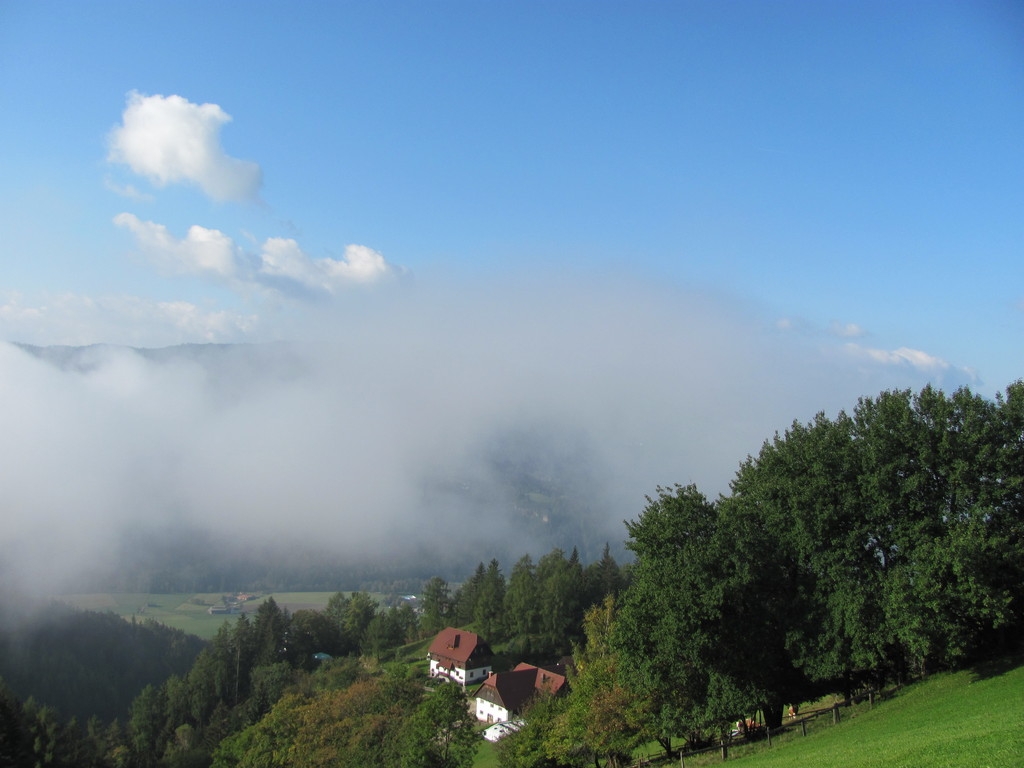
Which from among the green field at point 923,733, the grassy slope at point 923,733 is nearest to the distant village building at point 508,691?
the green field at point 923,733

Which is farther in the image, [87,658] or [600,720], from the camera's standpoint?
[87,658]

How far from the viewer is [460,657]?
8181 cm

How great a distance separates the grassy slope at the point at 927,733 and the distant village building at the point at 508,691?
39622 millimetres

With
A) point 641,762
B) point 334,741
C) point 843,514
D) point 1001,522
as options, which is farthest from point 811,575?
point 334,741

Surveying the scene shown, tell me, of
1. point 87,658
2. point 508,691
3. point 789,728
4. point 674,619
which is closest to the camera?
point 674,619

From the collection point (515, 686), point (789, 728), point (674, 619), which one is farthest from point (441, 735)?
point (515, 686)

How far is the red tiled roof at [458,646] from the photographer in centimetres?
8225

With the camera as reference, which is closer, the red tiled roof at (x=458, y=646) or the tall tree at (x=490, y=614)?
the red tiled roof at (x=458, y=646)

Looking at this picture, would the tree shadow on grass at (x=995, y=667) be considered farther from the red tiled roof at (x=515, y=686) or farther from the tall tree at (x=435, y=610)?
the tall tree at (x=435, y=610)

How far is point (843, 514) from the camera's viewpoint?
91.9 ft

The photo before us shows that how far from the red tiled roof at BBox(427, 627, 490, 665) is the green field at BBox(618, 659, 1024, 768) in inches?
2278

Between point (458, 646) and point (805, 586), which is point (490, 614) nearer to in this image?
point (458, 646)

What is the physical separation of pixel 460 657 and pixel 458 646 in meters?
2.81

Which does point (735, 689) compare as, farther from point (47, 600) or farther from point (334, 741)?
point (47, 600)
